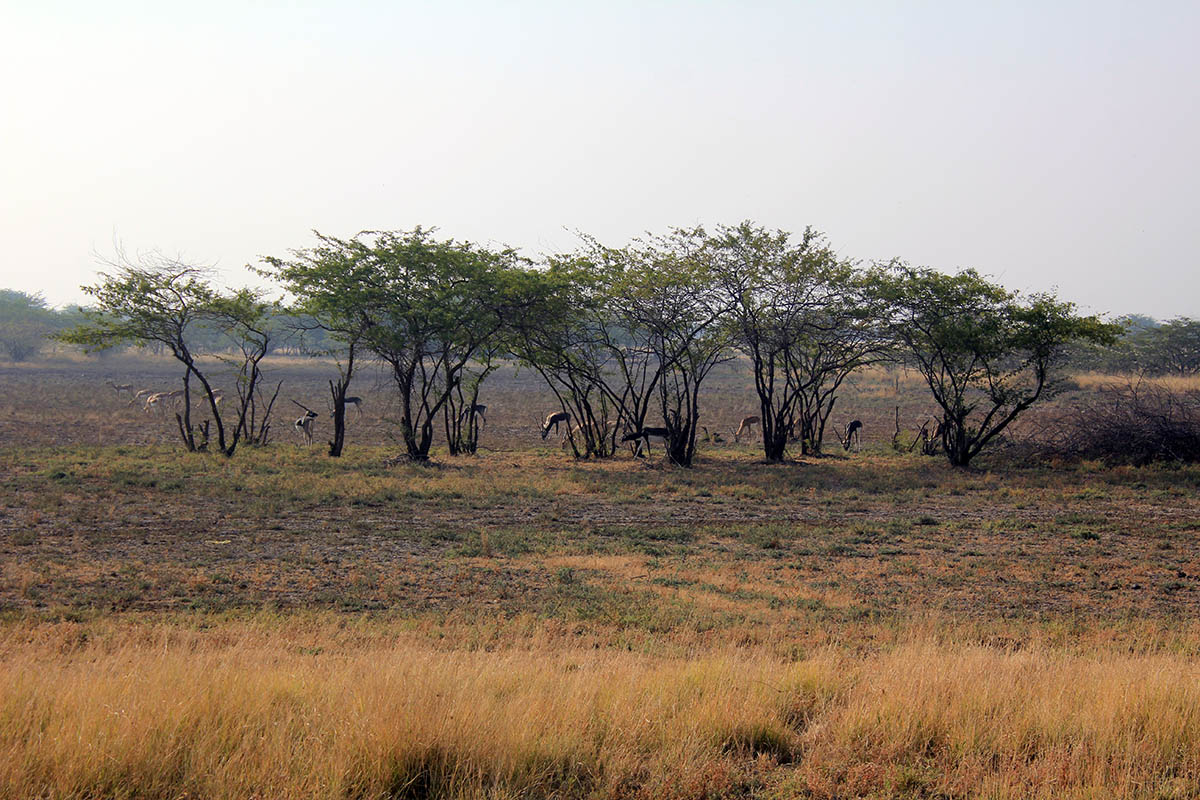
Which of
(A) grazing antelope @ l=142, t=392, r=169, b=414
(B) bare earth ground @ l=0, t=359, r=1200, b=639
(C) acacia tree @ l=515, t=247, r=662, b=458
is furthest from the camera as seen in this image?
(A) grazing antelope @ l=142, t=392, r=169, b=414

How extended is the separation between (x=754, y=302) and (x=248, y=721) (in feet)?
68.7

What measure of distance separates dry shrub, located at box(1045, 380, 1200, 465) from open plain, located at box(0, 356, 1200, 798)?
53.7 inches

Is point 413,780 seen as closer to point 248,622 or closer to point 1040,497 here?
point 248,622

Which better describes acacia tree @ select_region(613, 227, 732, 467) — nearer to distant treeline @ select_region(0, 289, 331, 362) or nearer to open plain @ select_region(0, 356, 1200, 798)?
open plain @ select_region(0, 356, 1200, 798)

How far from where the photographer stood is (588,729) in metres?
5.36

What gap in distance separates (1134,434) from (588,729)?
22.6 m

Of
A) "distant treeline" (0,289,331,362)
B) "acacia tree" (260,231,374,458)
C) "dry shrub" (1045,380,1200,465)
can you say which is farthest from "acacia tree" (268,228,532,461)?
"distant treeline" (0,289,331,362)

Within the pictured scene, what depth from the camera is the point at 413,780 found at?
4.72 meters

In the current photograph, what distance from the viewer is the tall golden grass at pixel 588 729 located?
467 centimetres

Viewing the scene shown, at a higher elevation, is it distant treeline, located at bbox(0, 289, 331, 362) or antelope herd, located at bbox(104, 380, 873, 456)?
distant treeline, located at bbox(0, 289, 331, 362)

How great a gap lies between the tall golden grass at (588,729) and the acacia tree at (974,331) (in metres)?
18.6

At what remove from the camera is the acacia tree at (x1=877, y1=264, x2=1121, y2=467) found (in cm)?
2373

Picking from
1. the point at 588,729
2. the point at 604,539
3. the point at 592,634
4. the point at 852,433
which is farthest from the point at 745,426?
the point at 588,729

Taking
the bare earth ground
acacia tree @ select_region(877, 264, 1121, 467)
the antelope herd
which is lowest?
the bare earth ground
